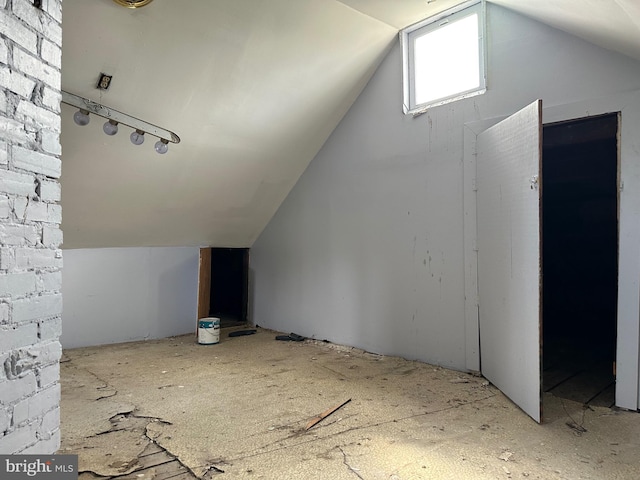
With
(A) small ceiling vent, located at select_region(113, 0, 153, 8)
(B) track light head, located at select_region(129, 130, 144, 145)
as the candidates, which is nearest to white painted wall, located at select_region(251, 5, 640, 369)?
(B) track light head, located at select_region(129, 130, 144, 145)

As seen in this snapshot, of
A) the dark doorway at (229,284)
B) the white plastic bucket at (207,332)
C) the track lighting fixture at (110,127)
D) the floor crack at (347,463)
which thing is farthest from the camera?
the dark doorway at (229,284)

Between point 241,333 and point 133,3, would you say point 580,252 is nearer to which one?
point 241,333

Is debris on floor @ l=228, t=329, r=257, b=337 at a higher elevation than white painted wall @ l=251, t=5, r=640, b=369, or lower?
lower

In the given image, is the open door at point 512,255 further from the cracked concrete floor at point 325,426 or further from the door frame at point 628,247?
the door frame at point 628,247

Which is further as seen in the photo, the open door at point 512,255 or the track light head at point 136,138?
the track light head at point 136,138

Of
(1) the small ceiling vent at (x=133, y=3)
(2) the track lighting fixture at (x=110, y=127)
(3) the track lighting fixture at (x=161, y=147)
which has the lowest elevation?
(3) the track lighting fixture at (x=161, y=147)

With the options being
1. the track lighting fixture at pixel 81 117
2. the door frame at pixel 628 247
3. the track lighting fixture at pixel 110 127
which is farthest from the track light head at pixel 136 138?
the door frame at pixel 628 247

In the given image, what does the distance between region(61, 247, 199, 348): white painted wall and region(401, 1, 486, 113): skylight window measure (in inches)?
120

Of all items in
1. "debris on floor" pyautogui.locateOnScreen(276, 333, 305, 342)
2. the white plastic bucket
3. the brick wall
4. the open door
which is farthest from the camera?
"debris on floor" pyautogui.locateOnScreen(276, 333, 305, 342)

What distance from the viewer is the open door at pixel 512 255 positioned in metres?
2.51

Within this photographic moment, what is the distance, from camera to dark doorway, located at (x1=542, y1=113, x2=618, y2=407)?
370 centimetres

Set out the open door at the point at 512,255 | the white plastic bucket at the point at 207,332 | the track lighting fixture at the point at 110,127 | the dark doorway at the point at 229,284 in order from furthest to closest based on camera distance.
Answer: the dark doorway at the point at 229,284
the white plastic bucket at the point at 207,332
the track lighting fixture at the point at 110,127
the open door at the point at 512,255

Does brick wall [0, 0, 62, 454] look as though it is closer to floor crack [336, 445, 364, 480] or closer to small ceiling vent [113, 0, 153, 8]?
small ceiling vent [113, 0, 153, 8]

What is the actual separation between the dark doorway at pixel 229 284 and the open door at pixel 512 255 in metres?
3.24
